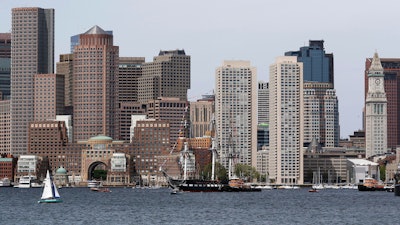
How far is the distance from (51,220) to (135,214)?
59.0 feet

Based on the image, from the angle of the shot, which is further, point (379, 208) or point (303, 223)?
point (379, 208)

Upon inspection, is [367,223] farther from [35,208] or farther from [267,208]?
[35,208]

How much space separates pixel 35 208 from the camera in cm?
19200

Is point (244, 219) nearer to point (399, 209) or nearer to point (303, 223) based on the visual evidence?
point (303, 223)

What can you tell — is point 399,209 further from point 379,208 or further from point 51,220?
point 51,220

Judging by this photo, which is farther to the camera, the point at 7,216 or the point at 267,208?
the point at 267,208

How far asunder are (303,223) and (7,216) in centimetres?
4216

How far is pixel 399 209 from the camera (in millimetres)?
190125

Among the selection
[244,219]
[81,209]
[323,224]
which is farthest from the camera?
[81,209]

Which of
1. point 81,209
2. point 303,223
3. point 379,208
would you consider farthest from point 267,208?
point 303,223

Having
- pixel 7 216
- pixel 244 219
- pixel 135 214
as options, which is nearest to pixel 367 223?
pixel 244 219

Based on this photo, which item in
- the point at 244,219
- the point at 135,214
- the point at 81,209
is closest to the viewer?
the point at 244,219

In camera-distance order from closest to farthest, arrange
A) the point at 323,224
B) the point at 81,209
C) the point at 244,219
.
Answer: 1. the point at 323,224
2. the point at 244,219
3. the point at 81,209

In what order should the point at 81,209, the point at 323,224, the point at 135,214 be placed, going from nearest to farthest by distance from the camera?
the point at 323,224 < the point at 135,214 < the point at 81,209
